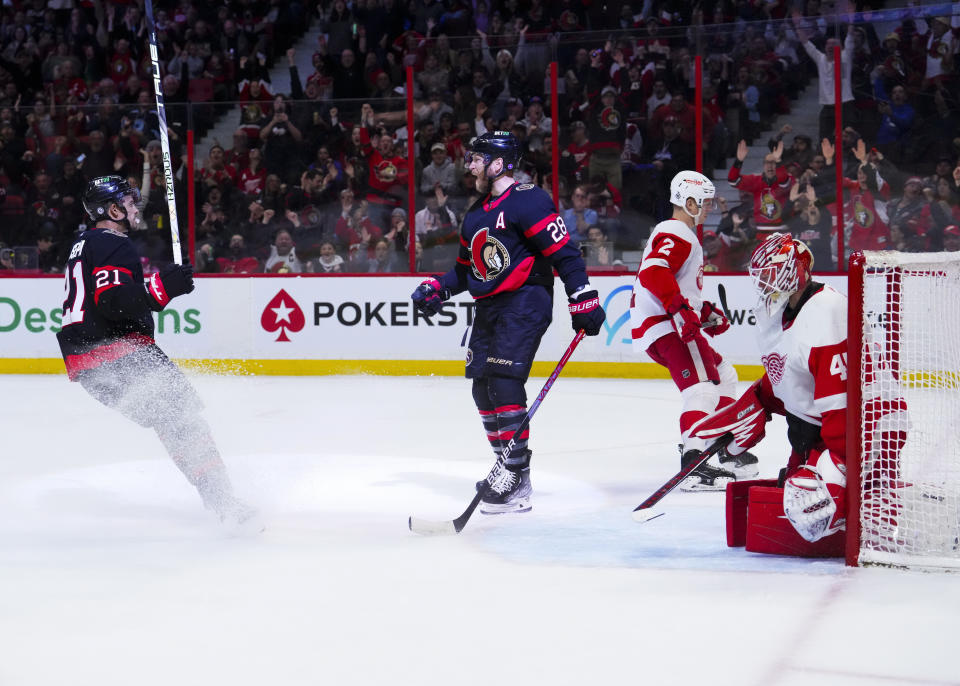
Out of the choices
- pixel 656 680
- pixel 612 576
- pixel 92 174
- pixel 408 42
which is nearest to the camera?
pixel 656 680

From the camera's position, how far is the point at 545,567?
10.2ft

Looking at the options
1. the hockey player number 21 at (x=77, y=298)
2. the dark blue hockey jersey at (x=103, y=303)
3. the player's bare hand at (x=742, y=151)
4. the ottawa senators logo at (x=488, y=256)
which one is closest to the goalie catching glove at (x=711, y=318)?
the ottawa senators logo at (x=488, y=256)

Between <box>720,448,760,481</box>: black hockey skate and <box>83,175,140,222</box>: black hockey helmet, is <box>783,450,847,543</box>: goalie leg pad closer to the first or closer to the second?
<box>720,448,760,481</box>: black hockey skate

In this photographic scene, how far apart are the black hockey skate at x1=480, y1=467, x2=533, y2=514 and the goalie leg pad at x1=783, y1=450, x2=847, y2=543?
1062mm

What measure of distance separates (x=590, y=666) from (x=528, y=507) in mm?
1551

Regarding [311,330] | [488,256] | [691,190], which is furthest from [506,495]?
[311,330]

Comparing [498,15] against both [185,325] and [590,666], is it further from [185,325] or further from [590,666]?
[590,666]

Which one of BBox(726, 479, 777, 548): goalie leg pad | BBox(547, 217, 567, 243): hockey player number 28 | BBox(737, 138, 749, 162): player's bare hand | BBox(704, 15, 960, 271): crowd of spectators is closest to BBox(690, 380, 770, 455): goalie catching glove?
BBox(726, 479, 777, 548): goalie leg pad

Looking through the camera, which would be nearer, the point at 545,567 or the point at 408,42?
the point at 545,567

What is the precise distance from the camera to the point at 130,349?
3613 mm

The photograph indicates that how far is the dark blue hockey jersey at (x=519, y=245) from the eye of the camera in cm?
387

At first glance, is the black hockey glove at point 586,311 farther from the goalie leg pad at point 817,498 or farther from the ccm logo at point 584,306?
the goalie leg pad at point 817,498

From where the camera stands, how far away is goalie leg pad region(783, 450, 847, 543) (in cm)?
297

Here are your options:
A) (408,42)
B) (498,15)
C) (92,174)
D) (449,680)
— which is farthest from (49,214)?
(449,680)
